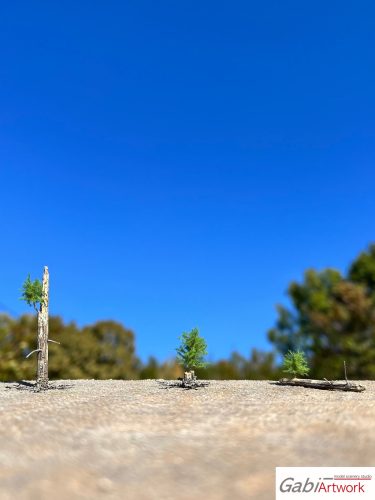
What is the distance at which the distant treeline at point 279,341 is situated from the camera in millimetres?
23672

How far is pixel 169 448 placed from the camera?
305 inches

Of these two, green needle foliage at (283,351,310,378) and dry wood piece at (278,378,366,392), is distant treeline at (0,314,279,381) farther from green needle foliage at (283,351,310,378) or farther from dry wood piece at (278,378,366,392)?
dry wood piece at (278,378,366,392)

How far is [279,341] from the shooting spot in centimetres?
2720

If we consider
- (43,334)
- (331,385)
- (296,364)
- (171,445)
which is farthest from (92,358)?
(171,445)

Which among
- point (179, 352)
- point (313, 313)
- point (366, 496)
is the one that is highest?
point (313, 313)

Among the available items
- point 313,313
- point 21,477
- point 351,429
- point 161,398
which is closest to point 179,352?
point 161,398

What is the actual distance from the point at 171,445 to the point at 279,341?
2015 cm

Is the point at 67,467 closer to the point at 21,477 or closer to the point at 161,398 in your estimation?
the point at 21,477

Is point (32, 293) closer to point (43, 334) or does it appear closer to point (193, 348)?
point (43, 334)

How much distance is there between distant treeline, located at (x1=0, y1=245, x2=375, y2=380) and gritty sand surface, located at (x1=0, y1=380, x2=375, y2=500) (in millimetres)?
11832

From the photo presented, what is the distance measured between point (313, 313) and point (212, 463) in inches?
803

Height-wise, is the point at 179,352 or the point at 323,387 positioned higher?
the point at 179,352

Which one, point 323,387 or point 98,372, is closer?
A: point 323,387

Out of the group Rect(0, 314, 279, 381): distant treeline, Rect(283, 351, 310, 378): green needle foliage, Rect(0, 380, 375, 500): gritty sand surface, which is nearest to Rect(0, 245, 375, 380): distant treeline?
Rect(0, 314, 279, 381): distant treeline
